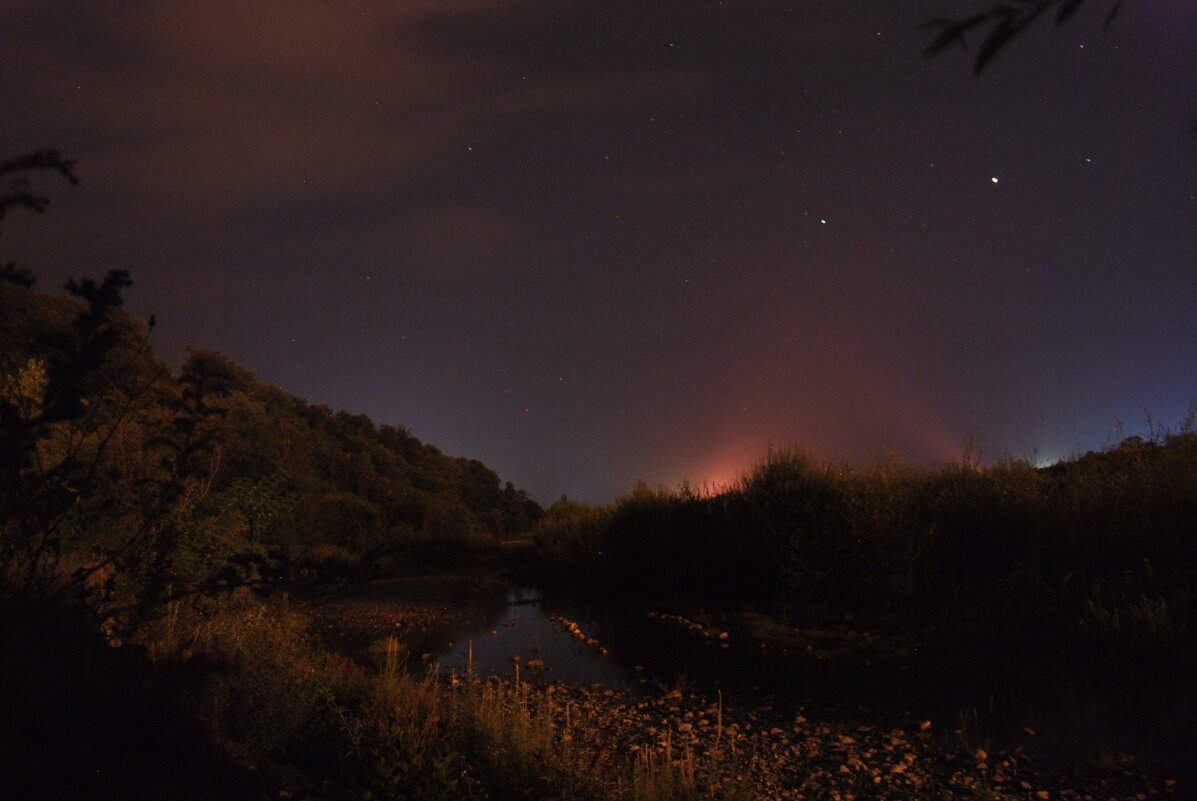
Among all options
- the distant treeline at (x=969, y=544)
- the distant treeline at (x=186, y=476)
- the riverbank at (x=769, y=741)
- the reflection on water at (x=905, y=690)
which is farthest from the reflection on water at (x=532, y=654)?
the distant treeline at (x=969, y=544)

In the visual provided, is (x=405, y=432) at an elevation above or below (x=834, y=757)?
above

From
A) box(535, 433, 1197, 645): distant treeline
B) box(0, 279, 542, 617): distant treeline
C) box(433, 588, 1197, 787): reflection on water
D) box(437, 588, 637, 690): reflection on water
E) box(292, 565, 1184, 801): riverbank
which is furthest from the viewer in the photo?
box(535, 433, 1197, 645): distant treeline

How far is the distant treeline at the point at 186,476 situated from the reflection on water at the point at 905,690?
3462 mm

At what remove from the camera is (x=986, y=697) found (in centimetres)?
1041

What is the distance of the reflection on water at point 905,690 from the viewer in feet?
28.2

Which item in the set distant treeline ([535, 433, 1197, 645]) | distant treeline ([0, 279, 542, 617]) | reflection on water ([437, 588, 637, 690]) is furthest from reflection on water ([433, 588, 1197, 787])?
distant treeline ([0, 279, 542, 617])

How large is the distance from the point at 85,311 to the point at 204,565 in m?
8.00

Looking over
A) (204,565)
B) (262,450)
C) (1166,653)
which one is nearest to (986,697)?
(1166,653)

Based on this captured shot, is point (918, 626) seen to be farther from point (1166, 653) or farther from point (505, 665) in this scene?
point (505, 665)

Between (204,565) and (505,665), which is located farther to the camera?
(505,665)

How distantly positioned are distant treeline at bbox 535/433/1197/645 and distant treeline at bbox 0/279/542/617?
740 centimetres

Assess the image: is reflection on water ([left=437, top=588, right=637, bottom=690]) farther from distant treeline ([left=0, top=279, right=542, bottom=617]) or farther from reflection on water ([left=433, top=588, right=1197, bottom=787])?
distant treeline ([left=0, top=279, right=542, bottom=617])

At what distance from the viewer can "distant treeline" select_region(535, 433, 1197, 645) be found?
1276 cm

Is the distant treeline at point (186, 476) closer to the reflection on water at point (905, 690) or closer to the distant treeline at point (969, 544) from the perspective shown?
the reflection on water at point (905, 690)
